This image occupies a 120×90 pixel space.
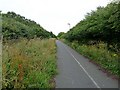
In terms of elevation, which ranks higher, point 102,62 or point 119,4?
point 119,4

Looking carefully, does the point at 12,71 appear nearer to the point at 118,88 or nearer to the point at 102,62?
the point at 118,88

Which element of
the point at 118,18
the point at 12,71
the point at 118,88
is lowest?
the point at 118,88

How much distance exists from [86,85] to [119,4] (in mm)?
5641

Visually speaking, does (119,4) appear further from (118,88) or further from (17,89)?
(17,89)

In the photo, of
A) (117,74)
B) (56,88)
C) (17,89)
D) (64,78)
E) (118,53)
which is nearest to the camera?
(17,89)

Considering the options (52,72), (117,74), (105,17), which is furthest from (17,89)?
(105,17)

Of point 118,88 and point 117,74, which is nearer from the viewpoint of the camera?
point 118,88

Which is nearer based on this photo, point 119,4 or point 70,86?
point 70,86

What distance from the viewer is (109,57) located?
69.7ft

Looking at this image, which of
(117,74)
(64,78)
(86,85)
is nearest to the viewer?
(86,85)

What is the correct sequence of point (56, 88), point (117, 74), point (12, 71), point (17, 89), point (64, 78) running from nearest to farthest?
point (17, 89) → point (12, 71) → point (56, 88) → point (64, 78) → point (117, 74)

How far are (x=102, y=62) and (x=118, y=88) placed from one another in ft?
31.5

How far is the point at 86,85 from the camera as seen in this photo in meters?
13.3

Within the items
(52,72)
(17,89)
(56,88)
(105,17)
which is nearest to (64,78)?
(52,72)
